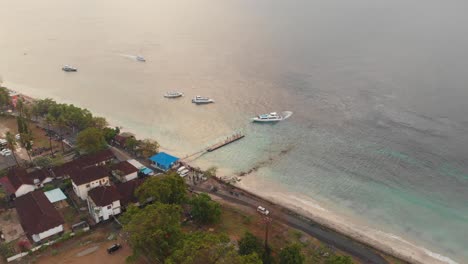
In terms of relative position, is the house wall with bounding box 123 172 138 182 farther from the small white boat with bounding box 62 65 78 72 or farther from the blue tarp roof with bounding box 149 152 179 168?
the small white boat with bounding box 62 65 78 72

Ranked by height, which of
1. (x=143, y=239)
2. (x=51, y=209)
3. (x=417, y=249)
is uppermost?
(x=143, y=239)

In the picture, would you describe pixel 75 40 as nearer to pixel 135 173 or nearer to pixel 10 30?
pixel 10 30

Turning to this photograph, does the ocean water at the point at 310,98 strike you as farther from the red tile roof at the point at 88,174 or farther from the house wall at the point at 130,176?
the red tile roof at the point at 88,174

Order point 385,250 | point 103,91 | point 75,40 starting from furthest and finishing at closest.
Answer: point 75,40, point 103,91, point 385,250

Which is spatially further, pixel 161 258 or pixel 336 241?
pixel 336 241

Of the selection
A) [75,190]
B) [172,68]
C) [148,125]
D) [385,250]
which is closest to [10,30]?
[172,68]

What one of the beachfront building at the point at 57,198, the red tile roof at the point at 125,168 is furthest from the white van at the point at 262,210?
the beachfront building at the point at 57,198

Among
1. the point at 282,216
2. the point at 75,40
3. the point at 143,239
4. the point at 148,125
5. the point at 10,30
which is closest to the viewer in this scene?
the point at 143,239
